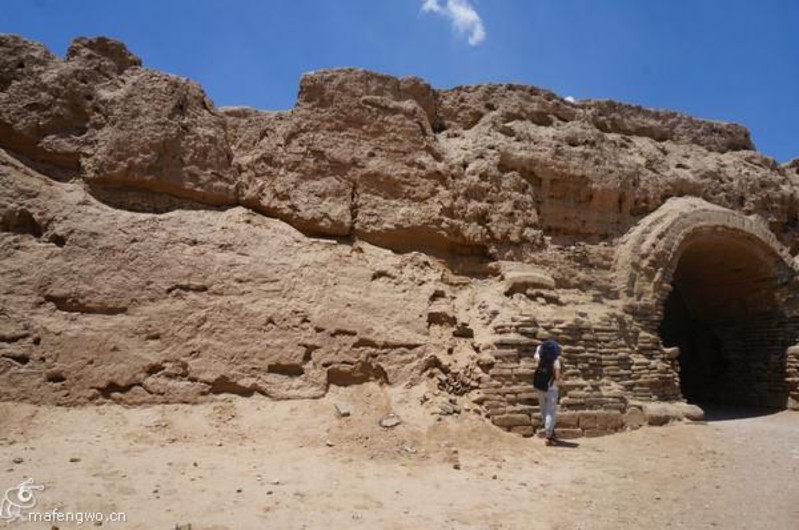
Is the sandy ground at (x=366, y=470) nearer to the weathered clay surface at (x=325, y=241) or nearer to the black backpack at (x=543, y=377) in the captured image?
the weathered clay surface at (x=325, y=241)

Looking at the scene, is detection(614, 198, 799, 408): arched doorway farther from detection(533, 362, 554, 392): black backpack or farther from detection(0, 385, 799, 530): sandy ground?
detection(0, 385, 799, 530): sandy ground

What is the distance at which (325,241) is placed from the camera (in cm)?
823

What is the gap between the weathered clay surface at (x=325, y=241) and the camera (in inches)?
268

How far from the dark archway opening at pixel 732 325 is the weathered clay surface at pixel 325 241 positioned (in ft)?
1.13

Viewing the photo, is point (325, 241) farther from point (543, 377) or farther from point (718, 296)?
point (718, 296)

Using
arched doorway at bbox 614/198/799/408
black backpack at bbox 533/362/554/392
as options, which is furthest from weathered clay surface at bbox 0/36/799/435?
black backpack at bbox 533/362/554/392

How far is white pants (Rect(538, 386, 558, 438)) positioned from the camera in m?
6.84

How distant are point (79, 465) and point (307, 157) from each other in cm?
486

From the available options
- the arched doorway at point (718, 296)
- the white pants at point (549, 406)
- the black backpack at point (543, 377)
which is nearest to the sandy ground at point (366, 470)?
the white pants at point (549, 406)

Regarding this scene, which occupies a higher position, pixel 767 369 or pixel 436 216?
pixel 436 216

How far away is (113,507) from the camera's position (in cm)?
425

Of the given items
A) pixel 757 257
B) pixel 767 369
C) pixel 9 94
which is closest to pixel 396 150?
pixel 9 94

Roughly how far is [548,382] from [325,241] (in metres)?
3.38

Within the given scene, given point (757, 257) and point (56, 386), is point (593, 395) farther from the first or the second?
point (56, 386)
